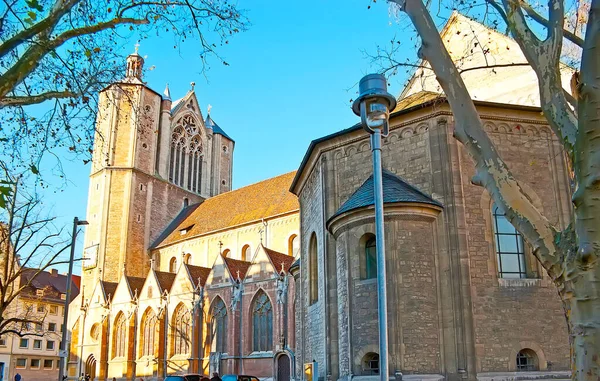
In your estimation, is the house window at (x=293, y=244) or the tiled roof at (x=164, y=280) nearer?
the house window at (x=293, y=244)

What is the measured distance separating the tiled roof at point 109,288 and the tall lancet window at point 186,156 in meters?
12.5

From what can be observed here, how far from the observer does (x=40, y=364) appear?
2219 inches

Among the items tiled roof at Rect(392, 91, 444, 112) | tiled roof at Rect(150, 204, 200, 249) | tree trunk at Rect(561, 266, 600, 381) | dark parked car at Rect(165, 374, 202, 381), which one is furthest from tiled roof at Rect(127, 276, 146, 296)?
tree trunk at Rect(561, 266, 600, 381)

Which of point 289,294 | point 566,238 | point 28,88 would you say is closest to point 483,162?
point 566,238

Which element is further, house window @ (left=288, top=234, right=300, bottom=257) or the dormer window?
the dormer window

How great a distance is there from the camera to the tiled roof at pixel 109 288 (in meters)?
46.4

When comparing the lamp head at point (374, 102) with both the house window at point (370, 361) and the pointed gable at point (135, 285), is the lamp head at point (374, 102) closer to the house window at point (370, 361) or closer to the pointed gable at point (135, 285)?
the house window at point (370, 361)

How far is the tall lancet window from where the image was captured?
57125 millimetres

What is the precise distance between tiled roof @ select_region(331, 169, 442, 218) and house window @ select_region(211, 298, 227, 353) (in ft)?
71.9

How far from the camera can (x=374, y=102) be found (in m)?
8.81

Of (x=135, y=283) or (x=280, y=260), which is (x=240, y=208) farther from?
(x=280, y=260)

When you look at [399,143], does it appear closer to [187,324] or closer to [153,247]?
[187,324]

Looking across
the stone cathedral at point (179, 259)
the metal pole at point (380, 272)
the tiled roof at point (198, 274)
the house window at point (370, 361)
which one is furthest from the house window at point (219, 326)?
the metal pole at point (380, 272)

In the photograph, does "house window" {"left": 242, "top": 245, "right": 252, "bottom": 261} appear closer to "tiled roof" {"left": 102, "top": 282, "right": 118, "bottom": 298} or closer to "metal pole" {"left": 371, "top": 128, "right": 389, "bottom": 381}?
"tiled roof" {"left": 102, "top": 282, "right": 118, "bottom": 298}
